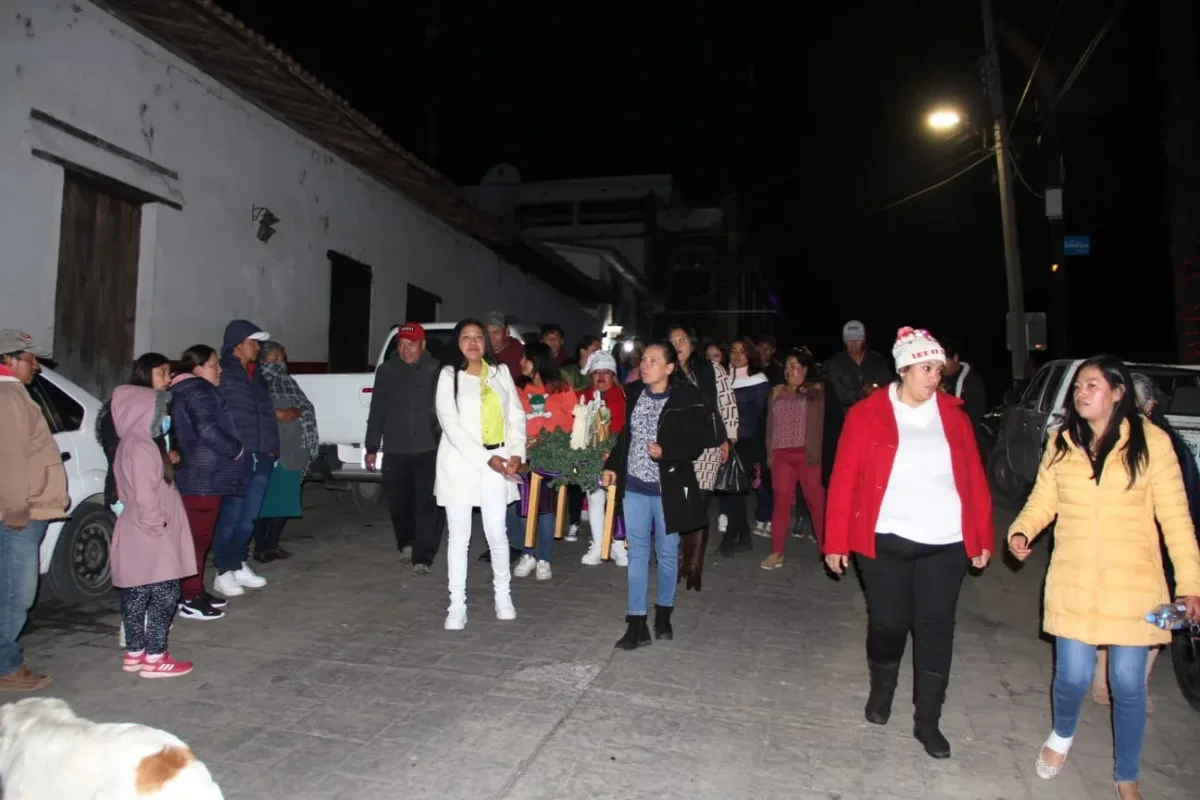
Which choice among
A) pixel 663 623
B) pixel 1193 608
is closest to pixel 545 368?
pixel 663 623

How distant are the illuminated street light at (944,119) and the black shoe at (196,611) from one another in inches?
601

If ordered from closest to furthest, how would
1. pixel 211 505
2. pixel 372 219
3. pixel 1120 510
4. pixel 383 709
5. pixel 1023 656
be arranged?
1. pixel 1120 510
2. pixel 383 709
3. pixel 1023 656
4. pixel 211 505
5. pixel 372 219

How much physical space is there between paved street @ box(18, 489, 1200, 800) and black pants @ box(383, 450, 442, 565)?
0.69m

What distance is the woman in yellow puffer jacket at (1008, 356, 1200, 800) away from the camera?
3443 millimetres

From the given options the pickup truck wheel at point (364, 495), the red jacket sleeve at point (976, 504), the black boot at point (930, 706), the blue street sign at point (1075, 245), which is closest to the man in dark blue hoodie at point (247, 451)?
the pickup truck wheel at point (364, 495)

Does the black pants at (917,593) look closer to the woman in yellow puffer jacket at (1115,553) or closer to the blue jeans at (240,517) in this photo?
the woman in yellow puffer jacket at (1115,553)

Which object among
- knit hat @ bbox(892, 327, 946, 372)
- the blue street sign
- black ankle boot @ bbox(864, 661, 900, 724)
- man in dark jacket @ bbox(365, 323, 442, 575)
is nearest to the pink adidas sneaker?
man in dark jacket @ bbox(365, 323, 442, 575)

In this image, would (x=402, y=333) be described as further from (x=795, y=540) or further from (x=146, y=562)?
(x=795, y=540)

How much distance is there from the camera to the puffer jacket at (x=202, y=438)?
18.1ft

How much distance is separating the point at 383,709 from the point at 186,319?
283 inches

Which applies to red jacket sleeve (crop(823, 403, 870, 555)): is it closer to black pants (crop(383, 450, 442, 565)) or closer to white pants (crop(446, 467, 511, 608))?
white pants (crop(446, 467, 511, 608))

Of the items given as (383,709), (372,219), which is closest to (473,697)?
(383,709)

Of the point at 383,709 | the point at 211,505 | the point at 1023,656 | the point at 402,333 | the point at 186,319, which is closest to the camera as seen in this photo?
the point at 383,709

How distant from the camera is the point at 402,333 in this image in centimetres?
739
